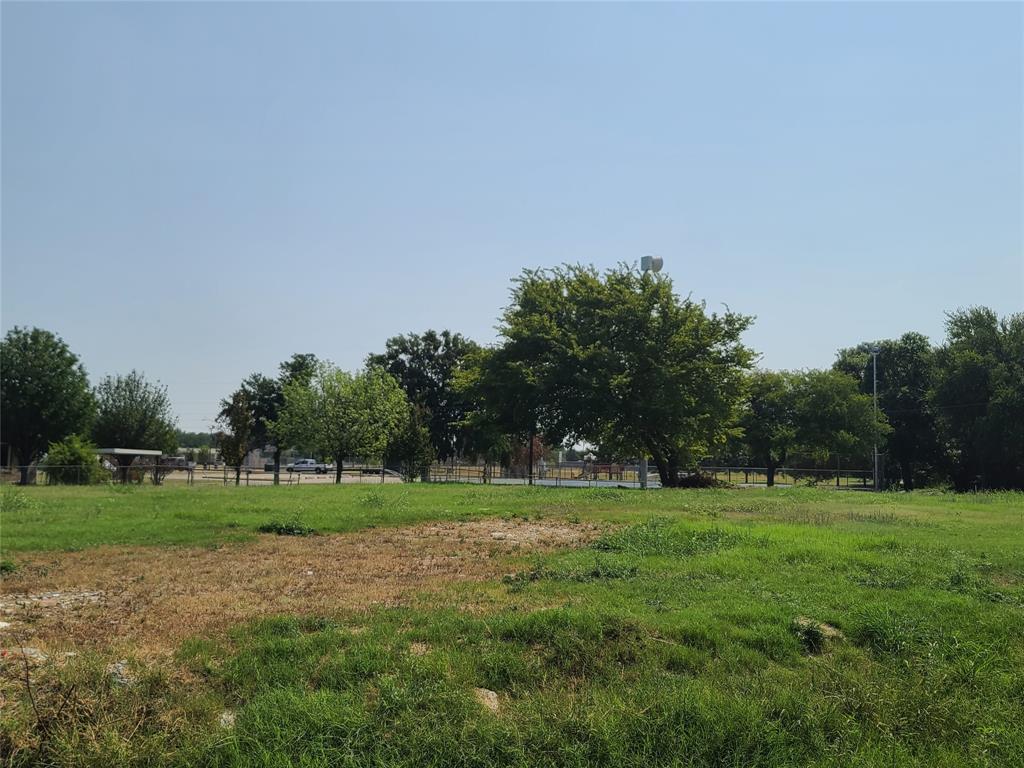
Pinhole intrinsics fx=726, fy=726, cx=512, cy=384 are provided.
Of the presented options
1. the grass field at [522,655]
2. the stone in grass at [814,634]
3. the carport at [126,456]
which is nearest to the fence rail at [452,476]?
the carport at [126,456]

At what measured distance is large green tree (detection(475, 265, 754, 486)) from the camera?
3359 cm

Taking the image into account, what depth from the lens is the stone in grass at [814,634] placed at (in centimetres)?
593

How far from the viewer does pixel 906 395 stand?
56875 mm

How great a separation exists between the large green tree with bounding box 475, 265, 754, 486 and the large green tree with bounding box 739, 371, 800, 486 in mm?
15101

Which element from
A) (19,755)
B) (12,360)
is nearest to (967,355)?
(19,755)

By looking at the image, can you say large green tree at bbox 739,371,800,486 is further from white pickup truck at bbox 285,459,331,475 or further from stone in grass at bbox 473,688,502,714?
stone in grass at bbox 473,688,502,714

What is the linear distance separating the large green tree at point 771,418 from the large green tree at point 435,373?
31.9 meters

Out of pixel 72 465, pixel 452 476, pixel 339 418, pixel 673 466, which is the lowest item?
pixel 452 476

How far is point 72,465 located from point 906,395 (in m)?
56.3

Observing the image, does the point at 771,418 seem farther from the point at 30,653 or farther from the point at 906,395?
the point at 30,653

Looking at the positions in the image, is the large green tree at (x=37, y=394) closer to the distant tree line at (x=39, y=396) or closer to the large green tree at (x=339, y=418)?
the distant tree line at (x=39, y=396)

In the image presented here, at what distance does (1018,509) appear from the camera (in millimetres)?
18094

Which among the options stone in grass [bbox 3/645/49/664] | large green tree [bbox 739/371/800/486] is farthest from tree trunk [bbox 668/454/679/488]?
stone in grass [bbox 3/645/49/664]

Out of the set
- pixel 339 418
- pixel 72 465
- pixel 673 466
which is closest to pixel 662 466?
pixel 673 466
